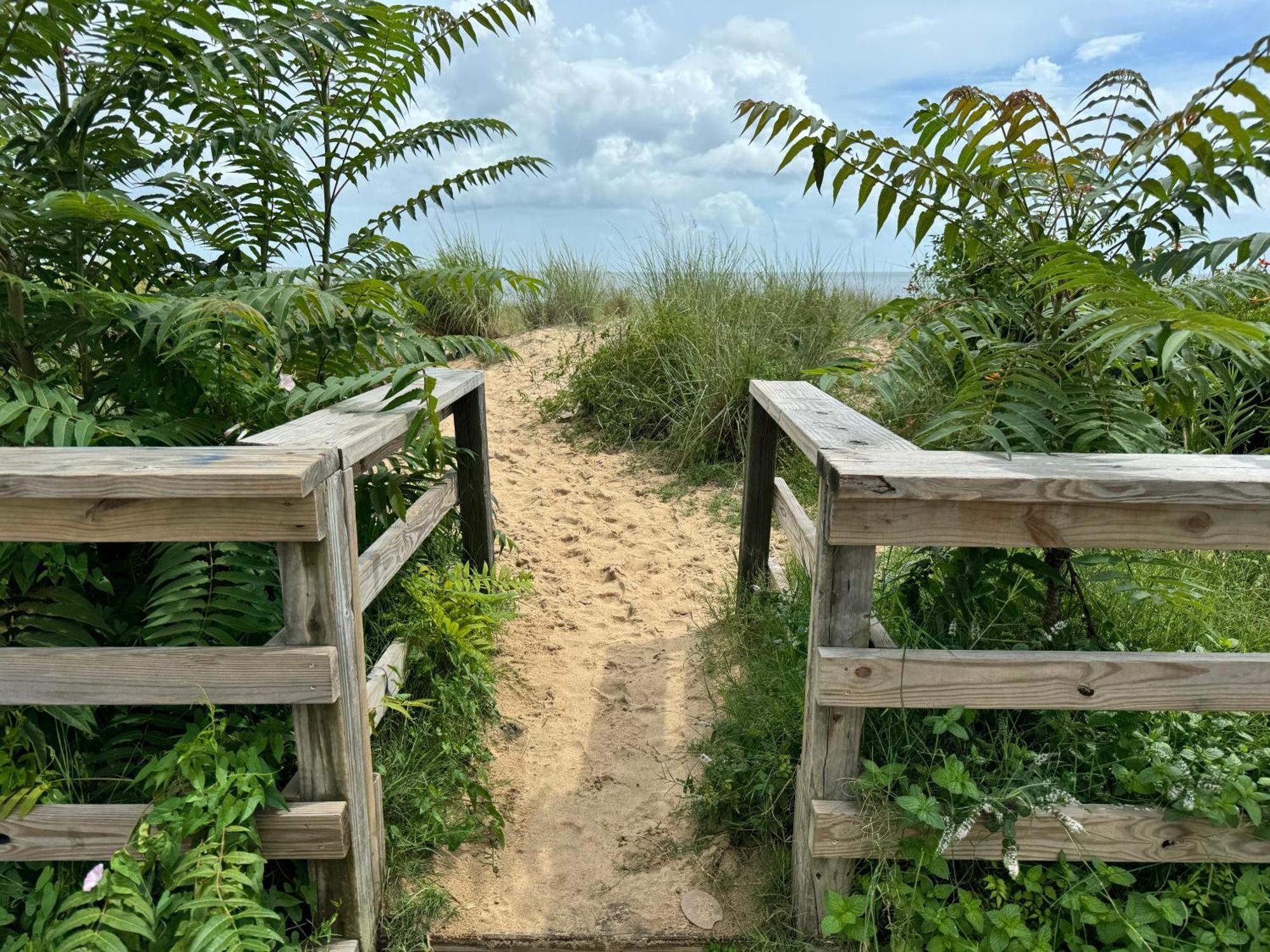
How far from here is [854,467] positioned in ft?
5.84

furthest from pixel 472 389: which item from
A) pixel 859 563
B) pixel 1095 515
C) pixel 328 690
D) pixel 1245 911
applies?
pixel 1245 911

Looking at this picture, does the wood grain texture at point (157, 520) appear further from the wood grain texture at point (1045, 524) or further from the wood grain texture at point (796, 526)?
the wood grain texture at point (796, 526)

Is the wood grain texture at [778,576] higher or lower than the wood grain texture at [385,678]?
lower

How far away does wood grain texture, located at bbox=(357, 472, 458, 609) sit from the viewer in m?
2.33

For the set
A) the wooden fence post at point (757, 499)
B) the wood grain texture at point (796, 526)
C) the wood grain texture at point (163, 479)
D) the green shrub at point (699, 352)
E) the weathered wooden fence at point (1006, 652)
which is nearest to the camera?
the wood grain texture at point (163, 479)

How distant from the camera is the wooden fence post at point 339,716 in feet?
5.95

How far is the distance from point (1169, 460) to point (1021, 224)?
4.64 ft

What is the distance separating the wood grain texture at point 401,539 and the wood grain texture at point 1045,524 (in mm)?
1260

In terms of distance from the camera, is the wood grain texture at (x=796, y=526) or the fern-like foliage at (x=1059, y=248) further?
the wood grain texture at (x=796, y=526)

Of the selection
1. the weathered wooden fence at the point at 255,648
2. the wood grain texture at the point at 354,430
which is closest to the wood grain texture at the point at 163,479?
the weathered wooden fence at the point at 255,648

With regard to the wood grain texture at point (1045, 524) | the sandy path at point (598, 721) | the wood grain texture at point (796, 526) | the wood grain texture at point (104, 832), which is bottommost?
the sandy path at point (598, 721)

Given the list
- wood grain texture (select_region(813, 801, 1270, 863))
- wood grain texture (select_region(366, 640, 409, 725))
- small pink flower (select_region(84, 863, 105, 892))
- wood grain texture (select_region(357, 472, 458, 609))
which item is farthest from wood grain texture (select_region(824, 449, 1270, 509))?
small pink flower (select_region(84, 863, 105, 892))

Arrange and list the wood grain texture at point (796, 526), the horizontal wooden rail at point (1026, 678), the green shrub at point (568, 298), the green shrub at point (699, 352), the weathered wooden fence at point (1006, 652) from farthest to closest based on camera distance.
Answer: the green shrub at point (568, 298), the green shrub at point (699, 352), the wood grain texture at point (796, 526), the horizontal wooden rail at point (1026, 678), the weathered wooden fence at point (1006, 652)

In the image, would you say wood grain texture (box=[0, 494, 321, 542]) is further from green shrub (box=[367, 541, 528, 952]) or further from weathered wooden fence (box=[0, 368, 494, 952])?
green shrub (box=[367, 541, 528, 952])
